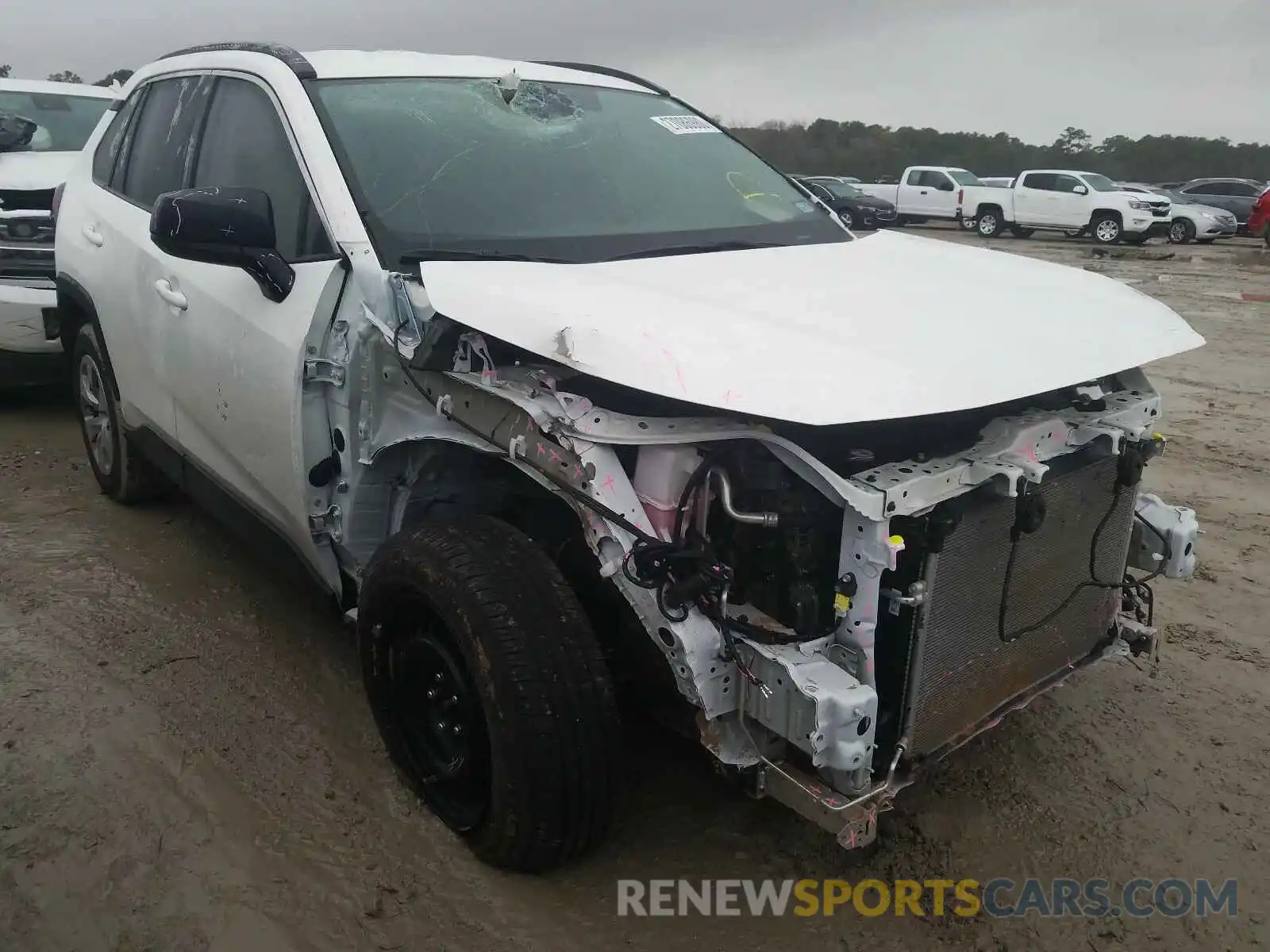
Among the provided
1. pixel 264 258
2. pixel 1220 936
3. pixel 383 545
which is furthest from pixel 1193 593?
pixel 264 258

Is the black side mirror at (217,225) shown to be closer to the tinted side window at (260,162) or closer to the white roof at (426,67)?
the tinted side window at (260,162)

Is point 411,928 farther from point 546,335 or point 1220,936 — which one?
point 1220,936

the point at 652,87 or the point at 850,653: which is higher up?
the point at 652,87

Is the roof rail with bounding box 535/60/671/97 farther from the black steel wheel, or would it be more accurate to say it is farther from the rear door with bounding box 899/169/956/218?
the rear door with bounding box 899/169/956/218

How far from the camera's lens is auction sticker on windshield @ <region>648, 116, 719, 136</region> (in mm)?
3688

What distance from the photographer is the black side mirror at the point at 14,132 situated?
6816 millimetres

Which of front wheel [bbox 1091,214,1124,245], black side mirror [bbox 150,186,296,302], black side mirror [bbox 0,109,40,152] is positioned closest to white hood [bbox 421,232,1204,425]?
black side mirror [bbox 150,186,296,302]

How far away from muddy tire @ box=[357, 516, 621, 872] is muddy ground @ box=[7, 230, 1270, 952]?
0.21 m

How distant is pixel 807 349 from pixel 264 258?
1532mm

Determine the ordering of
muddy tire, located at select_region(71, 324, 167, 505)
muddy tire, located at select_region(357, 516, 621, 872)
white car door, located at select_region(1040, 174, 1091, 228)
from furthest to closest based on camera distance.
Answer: white car door, located at select_region(1040, 174, 1091, 228) → muddy tire, located at select_region(71, 324, 167, 505) → muddy tire, located at select_region(357, 516, 621, 872)

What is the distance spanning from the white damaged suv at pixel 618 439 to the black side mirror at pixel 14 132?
4302 millimetres

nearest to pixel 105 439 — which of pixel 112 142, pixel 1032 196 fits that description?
pixel 112 142

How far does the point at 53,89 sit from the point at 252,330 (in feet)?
21.3

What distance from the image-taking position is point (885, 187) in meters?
27.6
